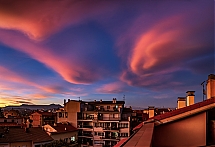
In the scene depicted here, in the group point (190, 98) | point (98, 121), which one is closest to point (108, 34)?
point (190, 98)

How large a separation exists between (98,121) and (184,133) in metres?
34.3

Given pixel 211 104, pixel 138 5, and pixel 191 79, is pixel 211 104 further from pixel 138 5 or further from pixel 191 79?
→ pixel 191 79

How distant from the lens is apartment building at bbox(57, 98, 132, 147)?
36.8 m

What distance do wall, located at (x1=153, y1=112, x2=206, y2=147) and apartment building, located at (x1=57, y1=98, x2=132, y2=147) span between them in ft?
104

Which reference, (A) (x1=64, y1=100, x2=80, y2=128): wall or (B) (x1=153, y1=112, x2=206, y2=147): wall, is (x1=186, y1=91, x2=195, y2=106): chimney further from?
(A) (x1=64, y1=100, x2=80, y2=128): wall

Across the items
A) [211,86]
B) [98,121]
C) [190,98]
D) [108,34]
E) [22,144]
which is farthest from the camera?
[98,121]

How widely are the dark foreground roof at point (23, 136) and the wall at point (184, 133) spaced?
23.0 meters

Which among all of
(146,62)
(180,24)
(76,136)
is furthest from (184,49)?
(76,136)

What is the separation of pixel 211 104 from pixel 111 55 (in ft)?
56.0

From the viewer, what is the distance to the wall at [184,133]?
4.60 meters

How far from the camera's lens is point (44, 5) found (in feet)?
36.6

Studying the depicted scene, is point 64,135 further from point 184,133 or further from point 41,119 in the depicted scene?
point 184,133

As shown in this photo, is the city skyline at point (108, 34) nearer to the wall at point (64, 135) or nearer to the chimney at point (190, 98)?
the chimney at point (190, 98)

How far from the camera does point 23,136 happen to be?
1027 inches
